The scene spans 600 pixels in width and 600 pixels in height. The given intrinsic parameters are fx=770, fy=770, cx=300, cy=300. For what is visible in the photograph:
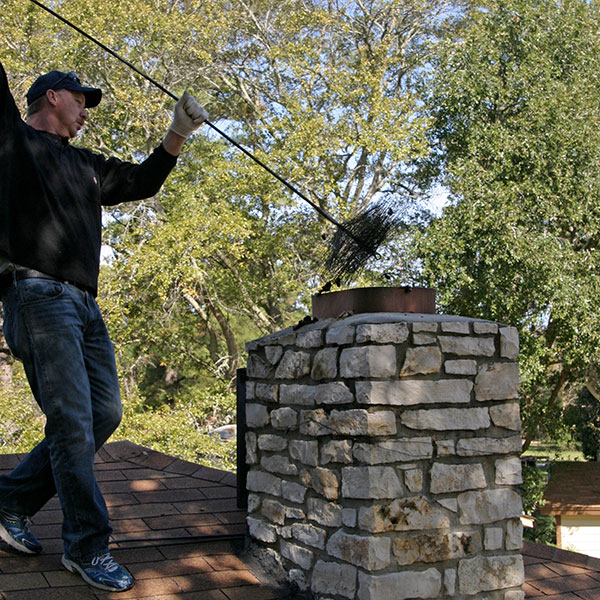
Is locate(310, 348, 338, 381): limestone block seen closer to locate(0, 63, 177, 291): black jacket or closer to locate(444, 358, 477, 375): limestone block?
locate(444, 358, 477, 375): limestone block

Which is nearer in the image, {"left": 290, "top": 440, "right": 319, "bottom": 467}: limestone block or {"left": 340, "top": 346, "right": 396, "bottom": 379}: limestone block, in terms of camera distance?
{"left": 340, "top": 346, "right": 396, "bottom": 379}: limestone block

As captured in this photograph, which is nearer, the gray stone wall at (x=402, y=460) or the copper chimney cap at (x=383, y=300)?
the gray stone wall at (x=402, y=460)

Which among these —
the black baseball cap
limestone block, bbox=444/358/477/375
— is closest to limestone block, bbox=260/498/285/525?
limestone block, bbox=444/358/477/375

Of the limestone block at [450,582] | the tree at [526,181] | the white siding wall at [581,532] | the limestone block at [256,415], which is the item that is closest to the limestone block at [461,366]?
the limestone block at [450,582]

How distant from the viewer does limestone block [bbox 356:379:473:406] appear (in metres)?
2.64

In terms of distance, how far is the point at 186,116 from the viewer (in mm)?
2967

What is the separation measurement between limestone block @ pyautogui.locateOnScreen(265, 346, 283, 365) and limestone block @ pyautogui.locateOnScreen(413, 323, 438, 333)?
0.65 m

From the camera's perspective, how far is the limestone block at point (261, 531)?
3.14 metres

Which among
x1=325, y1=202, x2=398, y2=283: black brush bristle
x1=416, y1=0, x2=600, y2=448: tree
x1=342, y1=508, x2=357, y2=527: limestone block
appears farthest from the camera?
x1=416, y1=0, x2=600, y2=448: tree

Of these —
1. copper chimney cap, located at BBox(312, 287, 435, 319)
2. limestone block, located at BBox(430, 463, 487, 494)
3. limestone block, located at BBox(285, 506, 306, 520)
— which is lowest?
limestone block, located at BBox(285, 506, 306, 520)

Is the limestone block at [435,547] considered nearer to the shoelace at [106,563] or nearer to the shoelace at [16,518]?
the shoelace at [106,563]

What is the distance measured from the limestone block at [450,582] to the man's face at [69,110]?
2117 millimetres

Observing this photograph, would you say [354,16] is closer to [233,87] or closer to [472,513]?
[233,87]

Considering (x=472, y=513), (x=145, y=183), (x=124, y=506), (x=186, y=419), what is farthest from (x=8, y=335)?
(x=186, y=419)
